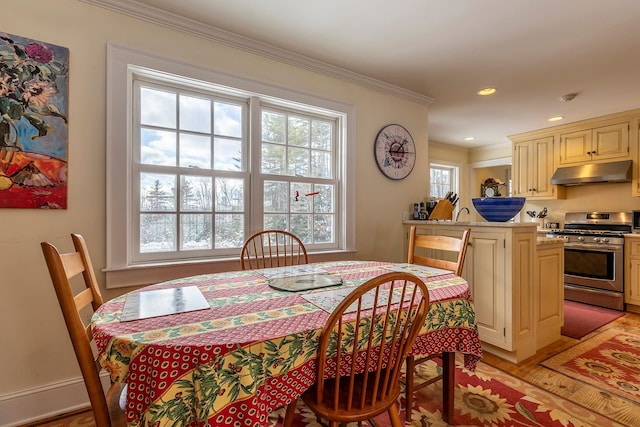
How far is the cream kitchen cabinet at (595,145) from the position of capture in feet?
11.9

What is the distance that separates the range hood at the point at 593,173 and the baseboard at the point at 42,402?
543 cm

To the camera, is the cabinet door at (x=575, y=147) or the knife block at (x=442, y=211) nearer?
the knife block at (x=442, y=211)

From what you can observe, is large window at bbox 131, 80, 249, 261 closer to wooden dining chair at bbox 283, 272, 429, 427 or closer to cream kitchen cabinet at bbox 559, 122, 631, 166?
wooden dining chair at bbox 283, 272, 429, 427

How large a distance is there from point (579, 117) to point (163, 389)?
17.0 feet

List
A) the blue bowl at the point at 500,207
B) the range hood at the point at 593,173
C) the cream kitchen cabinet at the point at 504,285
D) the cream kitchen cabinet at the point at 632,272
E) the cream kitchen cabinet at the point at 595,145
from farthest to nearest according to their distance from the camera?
the cream kitchen cabinet at the point at 595,145
the range hood at the point at 593,173
the cream kitchen cabinet at the point at 632,272
the blue bowl at the point at 500,207
the cream kitchen cabinet at the point at 504,285

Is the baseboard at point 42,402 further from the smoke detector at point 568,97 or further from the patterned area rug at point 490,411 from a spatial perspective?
the smoke detector at point 568,97

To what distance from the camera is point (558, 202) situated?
439 cm

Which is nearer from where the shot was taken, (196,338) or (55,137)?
(196,338)

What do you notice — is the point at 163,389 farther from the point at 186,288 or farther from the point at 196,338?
the point at 186,288

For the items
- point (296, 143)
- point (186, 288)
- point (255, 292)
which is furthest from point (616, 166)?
point (186, 288)

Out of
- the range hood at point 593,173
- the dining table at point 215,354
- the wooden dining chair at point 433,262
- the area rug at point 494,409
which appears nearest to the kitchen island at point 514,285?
A: the area rug at point 494,409

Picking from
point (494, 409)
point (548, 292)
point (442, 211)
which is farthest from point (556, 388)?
point (442, 211)

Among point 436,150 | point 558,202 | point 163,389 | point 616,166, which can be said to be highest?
point 436,150

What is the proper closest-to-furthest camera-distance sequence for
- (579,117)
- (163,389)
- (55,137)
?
(163,389) < (55,137) < (579,117)
